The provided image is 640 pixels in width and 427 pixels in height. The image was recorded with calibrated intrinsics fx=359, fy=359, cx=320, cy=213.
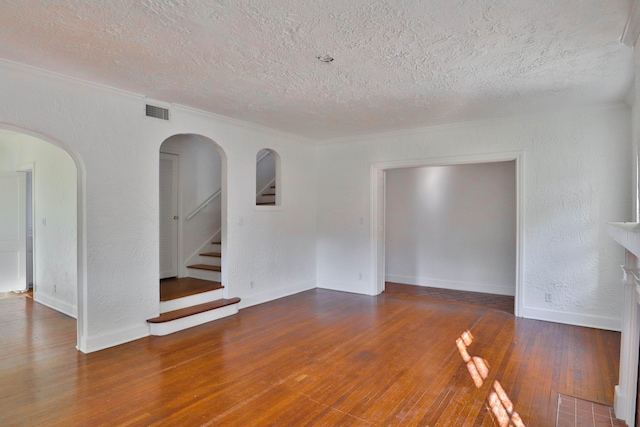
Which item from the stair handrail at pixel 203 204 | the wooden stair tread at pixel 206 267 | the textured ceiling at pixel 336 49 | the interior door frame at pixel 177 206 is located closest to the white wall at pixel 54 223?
the interior door frame at pixel 177 206

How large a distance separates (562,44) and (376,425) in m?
2.98

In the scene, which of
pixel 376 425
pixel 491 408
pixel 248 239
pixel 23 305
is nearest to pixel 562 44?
pixel 491 408

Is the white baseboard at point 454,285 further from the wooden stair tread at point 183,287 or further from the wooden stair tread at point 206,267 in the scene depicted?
the wooden stair tread at point 183,287

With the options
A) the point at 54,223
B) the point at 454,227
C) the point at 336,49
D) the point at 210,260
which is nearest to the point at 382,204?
the point at 454,227

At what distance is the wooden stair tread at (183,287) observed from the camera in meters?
4.56

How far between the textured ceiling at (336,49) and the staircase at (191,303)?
2.38m

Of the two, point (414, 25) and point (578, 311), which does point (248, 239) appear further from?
point (578, 311)

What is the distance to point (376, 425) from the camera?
2.32 meters

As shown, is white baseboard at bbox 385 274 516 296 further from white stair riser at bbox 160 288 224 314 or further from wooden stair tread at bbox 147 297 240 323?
white stair riser at bbox 160 288 224 314

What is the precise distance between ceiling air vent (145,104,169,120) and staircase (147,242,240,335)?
7.02 ft

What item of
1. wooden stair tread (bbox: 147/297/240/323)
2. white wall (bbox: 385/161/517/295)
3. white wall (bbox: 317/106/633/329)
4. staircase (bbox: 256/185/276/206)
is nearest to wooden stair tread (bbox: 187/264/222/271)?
wooden stair tread (bbox: 147/297/240/323)

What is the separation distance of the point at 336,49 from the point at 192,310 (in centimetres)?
334

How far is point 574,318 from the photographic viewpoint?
434cm

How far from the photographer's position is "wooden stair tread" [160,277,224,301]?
4555 mm
